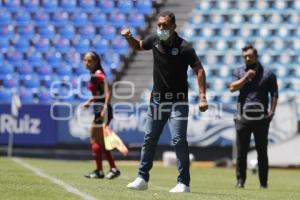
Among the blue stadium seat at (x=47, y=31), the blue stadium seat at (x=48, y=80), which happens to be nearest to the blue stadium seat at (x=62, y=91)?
the blue stadium seat at (x=48, y=80)

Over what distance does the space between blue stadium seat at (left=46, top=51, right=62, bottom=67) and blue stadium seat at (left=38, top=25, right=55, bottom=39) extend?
979 mm

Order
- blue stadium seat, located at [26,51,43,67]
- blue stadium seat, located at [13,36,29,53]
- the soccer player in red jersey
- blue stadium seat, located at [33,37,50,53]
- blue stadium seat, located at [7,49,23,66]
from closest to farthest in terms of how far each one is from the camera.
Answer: the soccer player in red jersey → blue stadium seat, located at [26,51,43,67] → blue stadium seat, located at [7,49,23,66] → blue stadium seat, located at [33,37,50,53] → blue stadium seat, located at [13,36,29,53]

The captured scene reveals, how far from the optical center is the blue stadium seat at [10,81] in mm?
26531

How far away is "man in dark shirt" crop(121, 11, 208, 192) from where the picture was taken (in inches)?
348

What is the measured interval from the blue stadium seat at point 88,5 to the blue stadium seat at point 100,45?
1529 millimetres

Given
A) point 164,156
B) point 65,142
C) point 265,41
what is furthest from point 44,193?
point 265,41

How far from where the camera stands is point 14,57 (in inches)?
Result: 1091

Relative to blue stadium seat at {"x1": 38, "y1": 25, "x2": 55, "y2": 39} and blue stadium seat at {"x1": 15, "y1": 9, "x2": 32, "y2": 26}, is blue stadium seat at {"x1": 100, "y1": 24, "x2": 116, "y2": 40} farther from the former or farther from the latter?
blue stadium seat at {"x1": 15, "y1": 9, "x2": 32, "y2": 26}

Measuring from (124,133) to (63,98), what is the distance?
122 inches

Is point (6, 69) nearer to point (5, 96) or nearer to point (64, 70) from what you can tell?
point (5, 96)

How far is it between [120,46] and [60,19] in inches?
107

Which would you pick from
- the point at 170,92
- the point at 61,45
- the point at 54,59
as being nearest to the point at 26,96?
the point at 54,59

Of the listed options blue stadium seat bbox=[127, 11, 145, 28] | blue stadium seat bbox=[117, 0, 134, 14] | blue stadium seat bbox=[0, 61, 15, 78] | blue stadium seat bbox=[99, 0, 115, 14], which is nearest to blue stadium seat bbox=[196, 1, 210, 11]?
blue stadium seat bbox=[127, 11, 145, 28]

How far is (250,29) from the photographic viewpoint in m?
27.0
